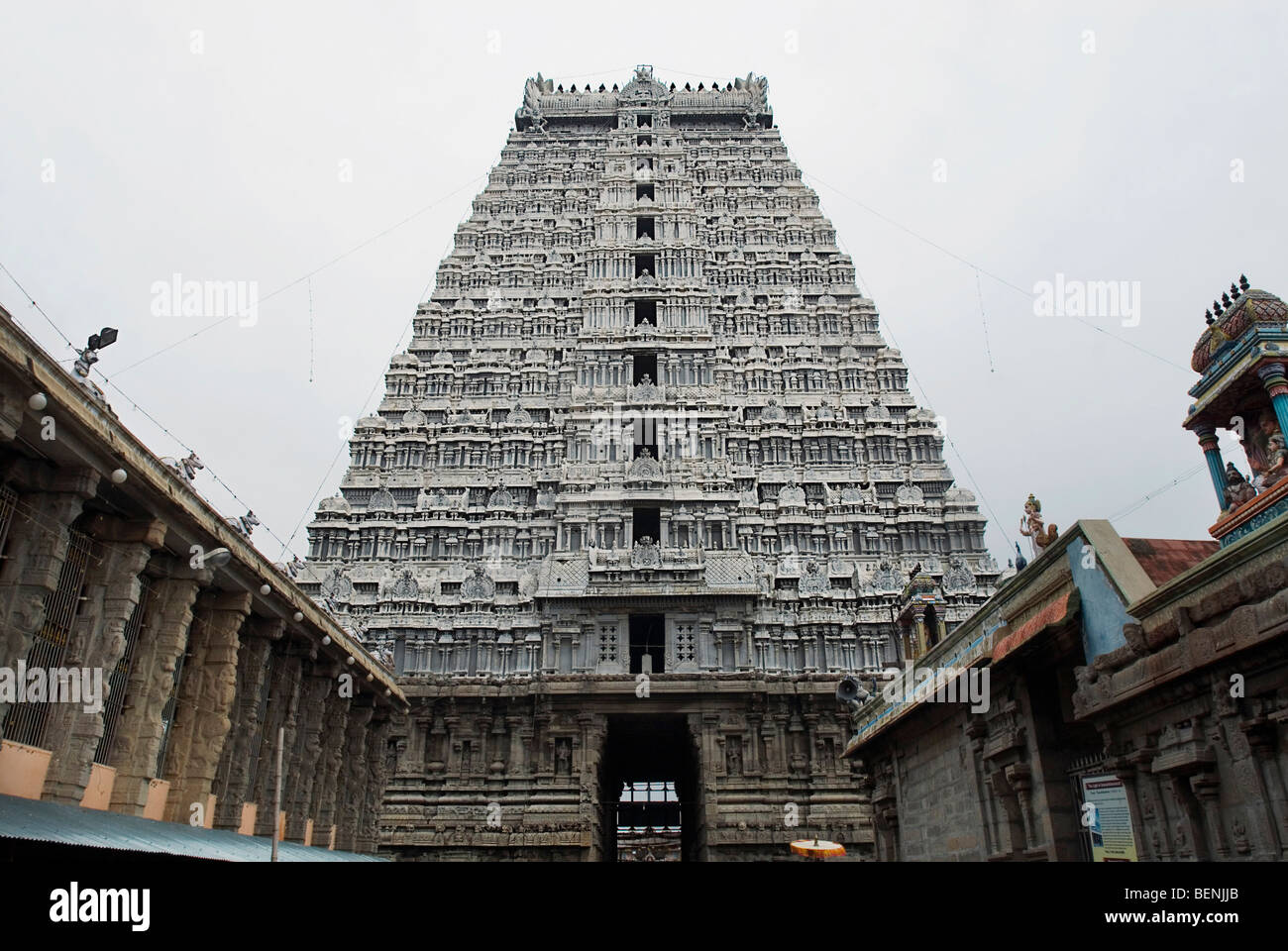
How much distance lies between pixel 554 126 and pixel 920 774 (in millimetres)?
53590

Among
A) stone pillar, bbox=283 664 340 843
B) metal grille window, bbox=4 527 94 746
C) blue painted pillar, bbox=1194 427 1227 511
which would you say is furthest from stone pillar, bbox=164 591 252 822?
blue painted pillar, bbox=1194 427 1227 511

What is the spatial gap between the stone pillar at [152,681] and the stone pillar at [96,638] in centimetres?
103

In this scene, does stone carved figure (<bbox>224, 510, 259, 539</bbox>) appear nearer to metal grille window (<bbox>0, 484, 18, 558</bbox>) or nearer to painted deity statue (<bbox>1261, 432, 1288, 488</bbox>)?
metal grille window (<bbox>0, 484, 18, 558</bbox>)

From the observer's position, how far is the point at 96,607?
509 inches

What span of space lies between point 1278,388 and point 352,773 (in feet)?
78.8

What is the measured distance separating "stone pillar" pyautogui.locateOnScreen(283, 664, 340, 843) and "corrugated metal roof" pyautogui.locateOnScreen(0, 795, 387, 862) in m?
5.06

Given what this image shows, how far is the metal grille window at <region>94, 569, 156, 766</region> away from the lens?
45.0 feet

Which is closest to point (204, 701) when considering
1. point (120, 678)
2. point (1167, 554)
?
point (120, 678)

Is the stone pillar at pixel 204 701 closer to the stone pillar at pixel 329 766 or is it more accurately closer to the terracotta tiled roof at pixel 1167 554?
the stone pillar at pixel 329 766

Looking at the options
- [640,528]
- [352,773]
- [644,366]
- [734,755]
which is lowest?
[352,773]

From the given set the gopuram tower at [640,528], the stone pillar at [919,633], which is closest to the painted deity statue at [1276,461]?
the gopuram tower at [640,528]

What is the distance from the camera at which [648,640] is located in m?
36.0

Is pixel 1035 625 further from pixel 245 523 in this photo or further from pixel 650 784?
pixel 650 784

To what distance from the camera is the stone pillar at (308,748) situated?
67.6 ft
